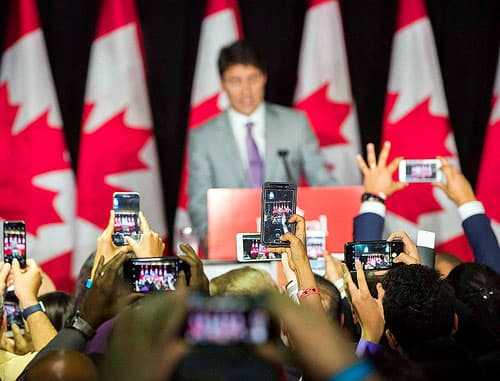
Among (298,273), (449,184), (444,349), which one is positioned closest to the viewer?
(444,349)

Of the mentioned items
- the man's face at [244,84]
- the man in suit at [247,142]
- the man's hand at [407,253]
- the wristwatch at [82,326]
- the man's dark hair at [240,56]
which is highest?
the man's dark hair at [240,56]

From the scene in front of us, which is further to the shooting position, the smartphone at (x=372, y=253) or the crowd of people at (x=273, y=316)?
the smartphone at (x=372, y=253)

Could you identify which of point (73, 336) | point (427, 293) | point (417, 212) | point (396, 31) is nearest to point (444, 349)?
point (427, 293)

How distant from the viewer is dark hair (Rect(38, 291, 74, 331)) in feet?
11.1

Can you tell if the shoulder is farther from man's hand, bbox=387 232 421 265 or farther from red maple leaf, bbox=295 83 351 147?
man's hand, bbox=387 232 421 265

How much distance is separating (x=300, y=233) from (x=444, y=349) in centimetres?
70

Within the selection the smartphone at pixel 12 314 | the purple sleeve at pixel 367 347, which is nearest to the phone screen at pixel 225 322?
the purple sleeve at pixel 367 347

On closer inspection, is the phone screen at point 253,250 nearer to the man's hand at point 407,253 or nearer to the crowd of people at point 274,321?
the crowd of people at point 274,321

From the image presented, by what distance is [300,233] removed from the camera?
9.61 ft

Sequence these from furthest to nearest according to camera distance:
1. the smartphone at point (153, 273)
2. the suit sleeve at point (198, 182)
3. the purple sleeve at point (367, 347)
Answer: the suit sleeve at point (198, 182) < the smartphone at point (153, 273) < the purple sleeve at point (367, 347)

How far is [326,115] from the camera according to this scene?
6602 millimetres

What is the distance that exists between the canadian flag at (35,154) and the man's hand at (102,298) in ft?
12.5

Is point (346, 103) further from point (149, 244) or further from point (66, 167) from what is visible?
point (149, 244)

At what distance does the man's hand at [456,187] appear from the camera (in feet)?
13.0
